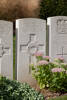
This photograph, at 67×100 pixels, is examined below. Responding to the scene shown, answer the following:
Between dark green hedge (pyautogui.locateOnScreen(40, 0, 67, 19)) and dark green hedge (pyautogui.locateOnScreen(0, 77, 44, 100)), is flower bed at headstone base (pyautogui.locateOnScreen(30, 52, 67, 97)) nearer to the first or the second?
dark green hedge (pyautogui.locateOnScreen(0, 77, 44, 100))

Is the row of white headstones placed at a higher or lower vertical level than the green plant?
higher

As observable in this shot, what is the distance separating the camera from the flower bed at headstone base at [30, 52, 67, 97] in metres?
6.09

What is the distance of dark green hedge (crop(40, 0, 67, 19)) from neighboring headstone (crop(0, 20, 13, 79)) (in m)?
8.65

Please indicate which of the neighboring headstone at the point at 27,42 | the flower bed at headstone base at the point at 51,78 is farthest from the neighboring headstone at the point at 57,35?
the flower bed at headstone base at the point at 51,78

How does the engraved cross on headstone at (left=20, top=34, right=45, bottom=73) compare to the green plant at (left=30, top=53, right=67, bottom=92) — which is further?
the engraved cross on headstone at (left=20, top=34, right=45, bottom=73)

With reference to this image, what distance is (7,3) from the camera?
52.1 feet

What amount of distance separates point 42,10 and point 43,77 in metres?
9.00

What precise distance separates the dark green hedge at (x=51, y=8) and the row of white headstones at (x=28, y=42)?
786cm

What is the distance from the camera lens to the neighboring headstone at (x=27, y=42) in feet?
21.4

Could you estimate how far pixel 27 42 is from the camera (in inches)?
→ 260

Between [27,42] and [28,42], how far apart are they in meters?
0.03

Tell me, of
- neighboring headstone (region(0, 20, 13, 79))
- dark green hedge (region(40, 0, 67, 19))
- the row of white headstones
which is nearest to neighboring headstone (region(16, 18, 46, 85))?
the row of white headstones

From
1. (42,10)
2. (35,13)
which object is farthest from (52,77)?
(35,13)

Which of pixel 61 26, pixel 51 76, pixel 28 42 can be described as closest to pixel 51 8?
pixel 61 26
